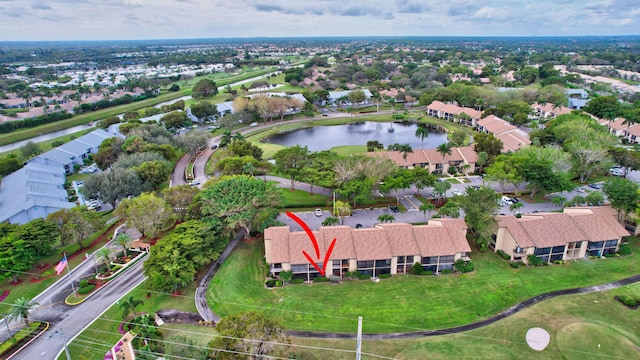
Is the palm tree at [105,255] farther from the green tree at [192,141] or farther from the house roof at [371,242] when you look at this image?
the green tree at [192,141]

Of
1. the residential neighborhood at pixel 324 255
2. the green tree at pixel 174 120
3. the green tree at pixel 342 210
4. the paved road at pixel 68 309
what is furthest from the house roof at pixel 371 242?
the green tree at pixel 174 120

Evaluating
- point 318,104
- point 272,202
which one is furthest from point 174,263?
point 318,104

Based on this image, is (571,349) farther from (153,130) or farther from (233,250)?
(153,130)

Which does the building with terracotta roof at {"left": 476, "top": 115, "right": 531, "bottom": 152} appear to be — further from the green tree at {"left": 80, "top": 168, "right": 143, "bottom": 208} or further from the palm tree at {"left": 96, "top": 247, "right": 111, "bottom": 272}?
the palm tree at {"left": 96, "top": 247, "right": 111, "bottom": 272}

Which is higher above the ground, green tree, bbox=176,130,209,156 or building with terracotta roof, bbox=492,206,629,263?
green tree, bbox=176,130,209,156

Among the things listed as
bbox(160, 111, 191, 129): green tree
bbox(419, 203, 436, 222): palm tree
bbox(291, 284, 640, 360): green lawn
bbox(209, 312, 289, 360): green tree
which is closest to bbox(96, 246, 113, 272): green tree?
bbox(209, 312, 289, 360): green tree
